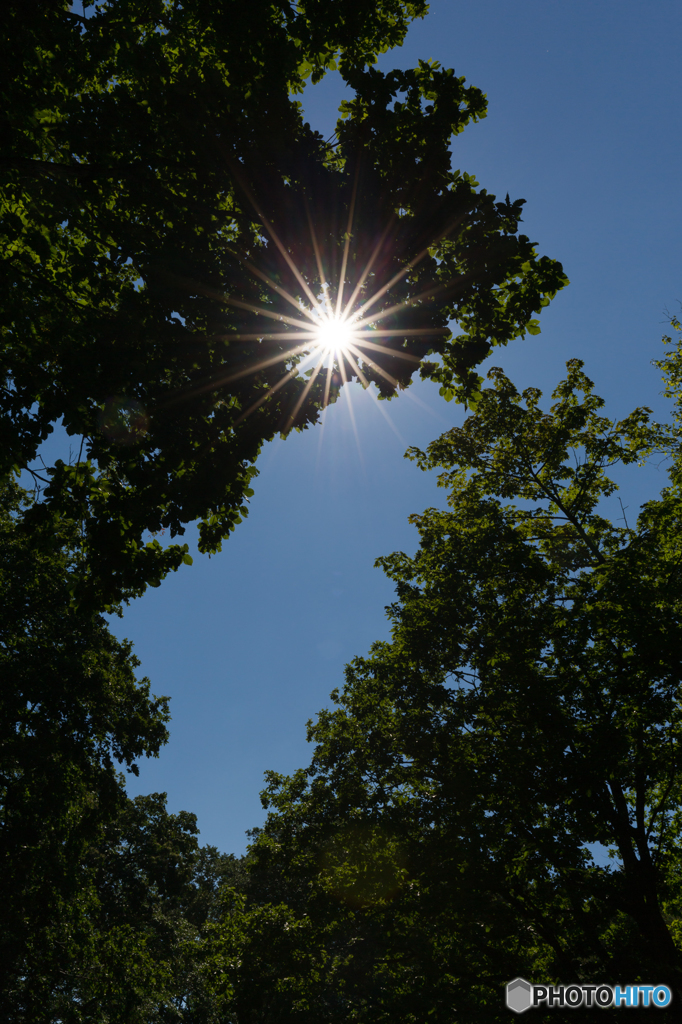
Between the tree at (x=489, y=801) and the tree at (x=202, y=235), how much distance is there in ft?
20.8

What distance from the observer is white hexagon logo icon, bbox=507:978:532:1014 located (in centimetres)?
978

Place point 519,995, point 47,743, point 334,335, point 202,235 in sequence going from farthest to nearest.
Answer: point 47,743 < point 519,995 < point 334,335 < point 202,235

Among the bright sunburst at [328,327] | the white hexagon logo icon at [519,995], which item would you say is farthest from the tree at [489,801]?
the bright sunburst at [328,327]

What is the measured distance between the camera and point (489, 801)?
10.1 meters

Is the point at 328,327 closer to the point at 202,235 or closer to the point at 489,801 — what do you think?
the point at 202,235

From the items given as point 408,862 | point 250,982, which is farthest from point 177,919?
point 408,862

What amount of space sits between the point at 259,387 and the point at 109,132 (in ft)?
13.3

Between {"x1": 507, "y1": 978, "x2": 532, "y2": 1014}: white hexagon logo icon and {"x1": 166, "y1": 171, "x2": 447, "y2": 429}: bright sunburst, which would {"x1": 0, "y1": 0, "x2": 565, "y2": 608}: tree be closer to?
{"x1": 166, "y1": 171, "x2": 447, "y2": 429}: bright sunburst

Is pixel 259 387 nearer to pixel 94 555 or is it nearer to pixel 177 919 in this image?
pixel 94 555

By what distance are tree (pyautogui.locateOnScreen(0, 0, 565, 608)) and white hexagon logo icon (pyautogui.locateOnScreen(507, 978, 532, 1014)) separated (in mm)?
10273

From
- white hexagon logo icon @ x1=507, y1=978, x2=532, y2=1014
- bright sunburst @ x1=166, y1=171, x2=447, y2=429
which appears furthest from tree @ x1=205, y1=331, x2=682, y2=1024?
bright sunburst @ x1=166, y1=171, x2=447, y2=429

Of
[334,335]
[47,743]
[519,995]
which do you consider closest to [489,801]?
[519,995]

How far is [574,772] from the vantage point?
9.38m

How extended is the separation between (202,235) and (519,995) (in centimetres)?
1463
